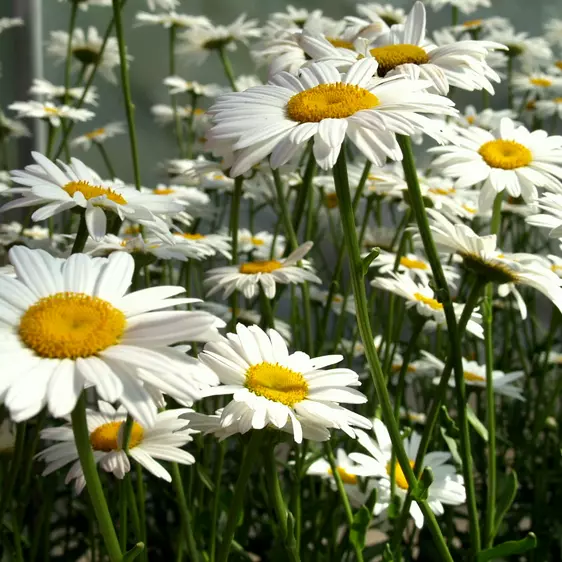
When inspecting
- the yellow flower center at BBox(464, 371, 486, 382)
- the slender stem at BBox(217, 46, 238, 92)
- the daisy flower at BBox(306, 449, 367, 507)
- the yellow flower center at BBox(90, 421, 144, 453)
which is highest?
the slender stem at BBox(217, 46, 238, 92)

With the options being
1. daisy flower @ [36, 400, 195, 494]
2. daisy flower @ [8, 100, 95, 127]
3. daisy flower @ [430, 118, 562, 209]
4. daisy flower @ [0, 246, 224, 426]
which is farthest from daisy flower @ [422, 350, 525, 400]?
daisy flower @ [8, 100, 95, 127]

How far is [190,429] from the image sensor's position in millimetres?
424

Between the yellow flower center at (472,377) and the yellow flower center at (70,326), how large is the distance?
1.73 ft

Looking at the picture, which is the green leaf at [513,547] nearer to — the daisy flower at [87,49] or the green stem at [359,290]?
the green stem at [359,290]

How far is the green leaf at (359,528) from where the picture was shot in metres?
0.46

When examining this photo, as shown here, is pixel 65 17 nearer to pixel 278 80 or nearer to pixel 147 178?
pixel 147 178

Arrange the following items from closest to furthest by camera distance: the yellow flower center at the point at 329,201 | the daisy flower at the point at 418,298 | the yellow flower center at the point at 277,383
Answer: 1. the yellow flower center at the point at 277,383
2. the daisy flower at the point at 418,298
3. the yellow flower center at the point at 329,201

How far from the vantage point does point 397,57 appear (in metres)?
0.52

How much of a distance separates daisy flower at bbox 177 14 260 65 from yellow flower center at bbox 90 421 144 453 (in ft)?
2.40

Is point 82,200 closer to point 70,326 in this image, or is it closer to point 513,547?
point 70,326

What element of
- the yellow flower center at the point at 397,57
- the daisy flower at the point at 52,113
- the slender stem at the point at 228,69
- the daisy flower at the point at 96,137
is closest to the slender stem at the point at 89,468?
the yellow flower center at the point at 397,57

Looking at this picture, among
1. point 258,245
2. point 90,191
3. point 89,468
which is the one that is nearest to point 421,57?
point 90,191

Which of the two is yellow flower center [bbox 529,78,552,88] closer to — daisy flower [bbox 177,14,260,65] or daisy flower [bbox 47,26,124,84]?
daisy flower [bbox 177,14,260,65]

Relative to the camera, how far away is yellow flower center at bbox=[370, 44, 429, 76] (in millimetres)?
516
